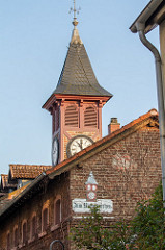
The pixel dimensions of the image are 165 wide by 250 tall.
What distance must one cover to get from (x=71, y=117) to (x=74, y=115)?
25 cm

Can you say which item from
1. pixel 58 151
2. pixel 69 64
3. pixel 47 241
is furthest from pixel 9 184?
pixel 47 241

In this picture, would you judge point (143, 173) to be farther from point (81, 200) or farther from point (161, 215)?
point (161, 215)

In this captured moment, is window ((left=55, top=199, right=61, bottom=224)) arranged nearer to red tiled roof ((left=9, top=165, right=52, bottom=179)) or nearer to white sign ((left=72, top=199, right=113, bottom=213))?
white sign ((left=72, top=199, right=113, bottom=213))

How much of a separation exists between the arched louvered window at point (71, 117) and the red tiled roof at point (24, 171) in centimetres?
366

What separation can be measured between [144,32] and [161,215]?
3675mm

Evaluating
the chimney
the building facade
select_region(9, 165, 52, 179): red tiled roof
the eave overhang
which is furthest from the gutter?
the eave overhang

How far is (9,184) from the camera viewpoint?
44.1 meters

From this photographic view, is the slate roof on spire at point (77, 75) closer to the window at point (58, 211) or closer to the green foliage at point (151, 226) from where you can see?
the window at point (58, 211)

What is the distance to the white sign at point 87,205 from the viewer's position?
2280 cm

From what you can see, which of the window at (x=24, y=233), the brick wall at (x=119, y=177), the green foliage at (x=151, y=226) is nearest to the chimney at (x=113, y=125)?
the window at (x=24, y=233)

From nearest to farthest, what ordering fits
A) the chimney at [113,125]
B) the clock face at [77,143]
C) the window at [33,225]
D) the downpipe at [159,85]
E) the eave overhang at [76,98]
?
1. the downpipe at [159,85]
2. the window at [33,225]
3. the chimney at [113,125]
4. the clock face at [77,143]
5. the eave overhang at [76,98]

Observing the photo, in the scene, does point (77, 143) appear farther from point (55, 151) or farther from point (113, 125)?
point (113, 125)

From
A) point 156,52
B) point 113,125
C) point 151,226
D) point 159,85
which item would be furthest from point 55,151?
point 151,226

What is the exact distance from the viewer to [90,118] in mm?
44344
